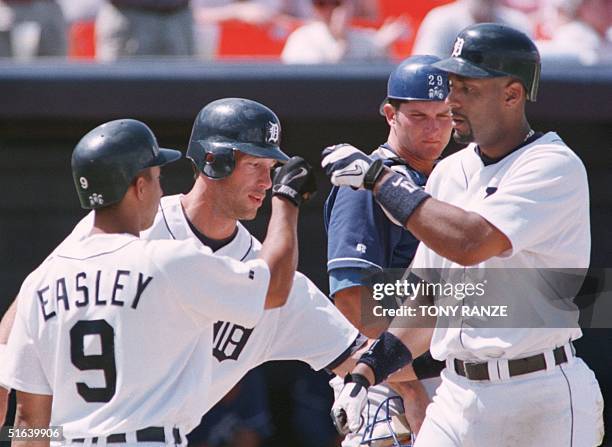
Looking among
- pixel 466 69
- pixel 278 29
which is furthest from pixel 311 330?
pixel 278 29

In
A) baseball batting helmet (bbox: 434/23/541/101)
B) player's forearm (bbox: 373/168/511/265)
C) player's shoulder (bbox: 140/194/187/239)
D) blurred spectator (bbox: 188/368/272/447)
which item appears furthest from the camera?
blurred spectator (bbox: 188/368/272/447)

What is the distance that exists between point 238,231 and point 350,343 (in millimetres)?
542

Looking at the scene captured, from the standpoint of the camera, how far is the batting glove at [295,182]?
3400 millimetres

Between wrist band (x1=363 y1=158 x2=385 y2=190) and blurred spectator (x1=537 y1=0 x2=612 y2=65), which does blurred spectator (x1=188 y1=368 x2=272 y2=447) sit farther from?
wrist band (x1=363 y1=158 x2=385 y2=190)

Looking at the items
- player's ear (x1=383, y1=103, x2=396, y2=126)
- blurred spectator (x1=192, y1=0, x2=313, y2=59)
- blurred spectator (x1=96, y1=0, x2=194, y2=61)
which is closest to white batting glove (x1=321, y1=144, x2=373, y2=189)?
player's ear (x1=383, y1=103, x2=396, y2=126)

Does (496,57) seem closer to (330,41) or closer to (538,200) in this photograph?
(538,200)

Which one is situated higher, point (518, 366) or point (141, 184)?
point (141, 184)

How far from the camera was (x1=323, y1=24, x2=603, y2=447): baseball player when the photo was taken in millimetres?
3385

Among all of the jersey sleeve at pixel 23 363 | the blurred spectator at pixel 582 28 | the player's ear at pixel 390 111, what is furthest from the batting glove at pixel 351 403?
the blurred spectator at pixel 582 28

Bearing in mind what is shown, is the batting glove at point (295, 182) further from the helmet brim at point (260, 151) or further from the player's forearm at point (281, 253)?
the helmet brim at point (260, 151)

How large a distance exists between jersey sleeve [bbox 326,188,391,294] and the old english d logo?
393 mm

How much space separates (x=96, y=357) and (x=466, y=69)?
1407 mm

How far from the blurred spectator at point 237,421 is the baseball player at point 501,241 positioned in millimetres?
2681

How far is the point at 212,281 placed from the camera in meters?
3.16
